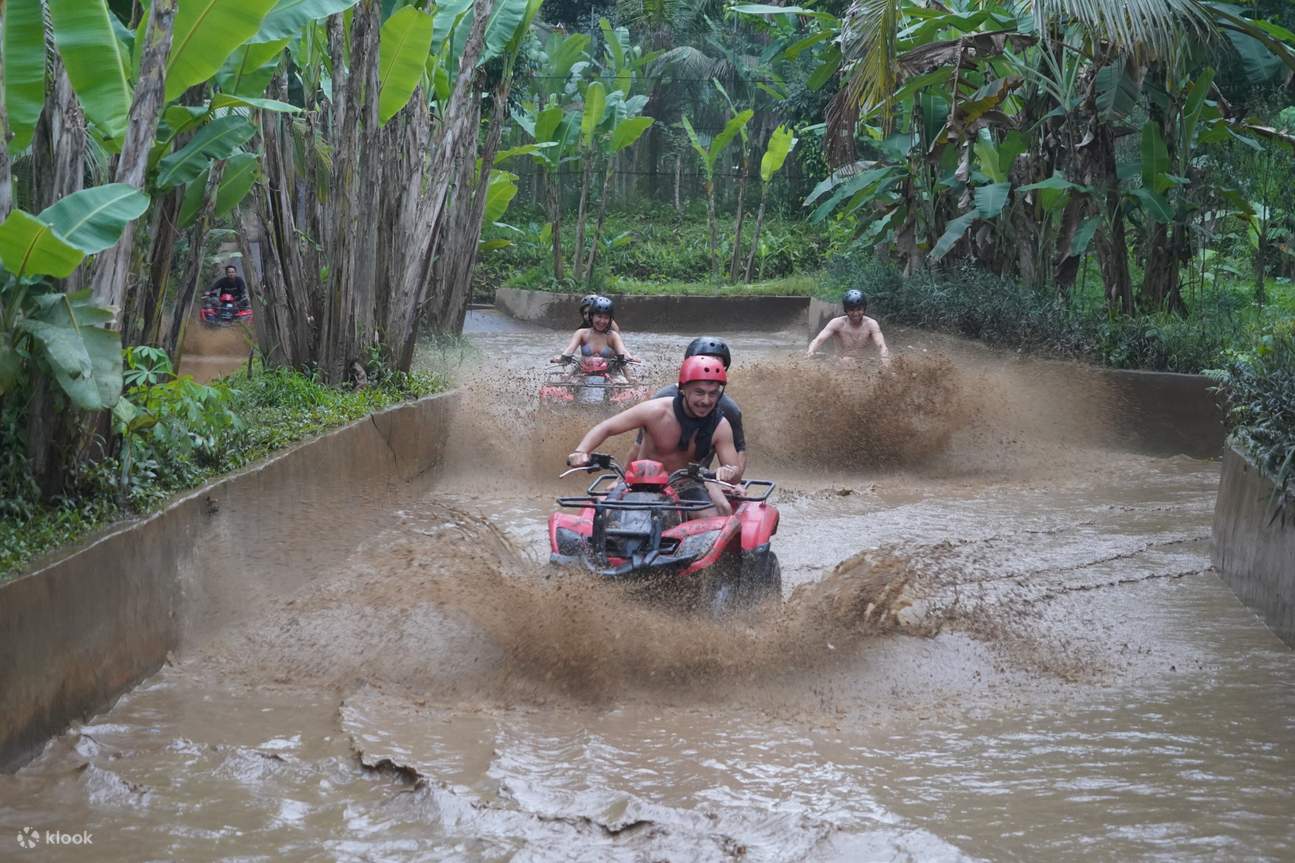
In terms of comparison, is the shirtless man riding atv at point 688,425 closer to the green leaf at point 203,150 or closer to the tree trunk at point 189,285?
the tree trunk at point 189,285

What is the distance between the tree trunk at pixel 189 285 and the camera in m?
7.34

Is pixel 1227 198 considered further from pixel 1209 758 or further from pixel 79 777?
pixel 79 777

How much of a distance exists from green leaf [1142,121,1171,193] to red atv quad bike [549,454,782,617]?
892cm

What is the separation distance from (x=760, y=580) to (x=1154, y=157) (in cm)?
926

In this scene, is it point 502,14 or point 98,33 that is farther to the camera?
point 502,14

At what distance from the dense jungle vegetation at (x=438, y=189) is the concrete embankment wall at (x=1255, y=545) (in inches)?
13.7

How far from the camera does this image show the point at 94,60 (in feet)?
20.1

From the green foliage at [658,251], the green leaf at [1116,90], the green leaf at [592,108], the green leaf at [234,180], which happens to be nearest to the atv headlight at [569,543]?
the green leaf at [234,180]

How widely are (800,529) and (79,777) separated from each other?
20.4 ft

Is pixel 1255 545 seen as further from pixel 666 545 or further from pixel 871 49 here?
pixel 871 49

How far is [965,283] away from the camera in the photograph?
1677cm

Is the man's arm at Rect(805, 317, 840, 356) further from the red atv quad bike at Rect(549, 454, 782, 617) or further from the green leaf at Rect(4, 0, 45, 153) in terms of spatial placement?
the green leaf at Rect(4, 0, 45, 153)

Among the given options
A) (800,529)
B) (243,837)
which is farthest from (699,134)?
(243,837)

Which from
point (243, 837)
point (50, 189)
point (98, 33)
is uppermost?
point (98, 33)
